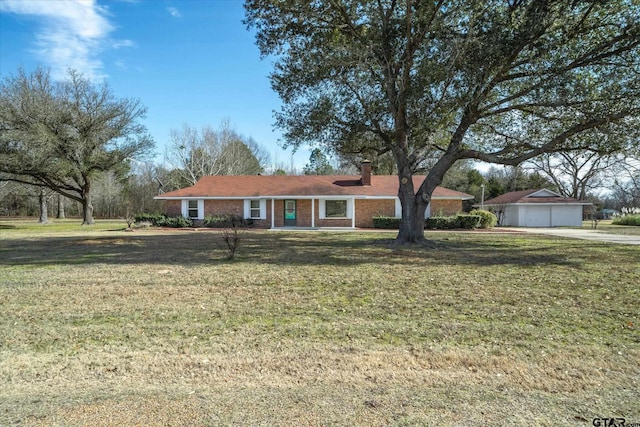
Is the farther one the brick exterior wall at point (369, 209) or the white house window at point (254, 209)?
the brick exterior wall at point (369, 209)

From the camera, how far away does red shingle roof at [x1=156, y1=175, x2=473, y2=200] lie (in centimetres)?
2778

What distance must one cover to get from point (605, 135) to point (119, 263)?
15207 millimetres

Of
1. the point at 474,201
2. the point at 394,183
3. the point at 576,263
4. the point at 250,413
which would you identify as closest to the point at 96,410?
the point at 250,413

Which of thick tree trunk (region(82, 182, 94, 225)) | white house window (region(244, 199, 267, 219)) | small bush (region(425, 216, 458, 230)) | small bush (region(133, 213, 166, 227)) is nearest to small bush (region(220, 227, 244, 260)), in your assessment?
white house window (region(244, 199, 267, 219))

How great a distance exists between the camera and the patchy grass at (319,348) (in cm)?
290

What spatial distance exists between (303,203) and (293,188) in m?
A: 1.40

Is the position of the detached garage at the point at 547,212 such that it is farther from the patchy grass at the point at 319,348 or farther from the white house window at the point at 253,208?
the patchy grass at the point at 319,348

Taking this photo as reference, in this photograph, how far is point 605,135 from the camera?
12.9 metres

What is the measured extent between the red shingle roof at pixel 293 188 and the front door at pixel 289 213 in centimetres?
91

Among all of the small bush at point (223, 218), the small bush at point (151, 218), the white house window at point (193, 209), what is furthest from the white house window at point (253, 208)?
the small bush at point (151, 218)

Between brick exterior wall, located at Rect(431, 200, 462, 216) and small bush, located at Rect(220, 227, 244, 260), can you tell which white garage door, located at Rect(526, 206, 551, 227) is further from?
small bush, located at Rect(220, 227, 244, 260)

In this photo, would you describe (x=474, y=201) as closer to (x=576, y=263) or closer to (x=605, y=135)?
(x=605, y=135)

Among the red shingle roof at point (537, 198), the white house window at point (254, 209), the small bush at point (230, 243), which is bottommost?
the small bush at point (230, 243)

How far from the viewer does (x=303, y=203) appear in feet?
91.9
